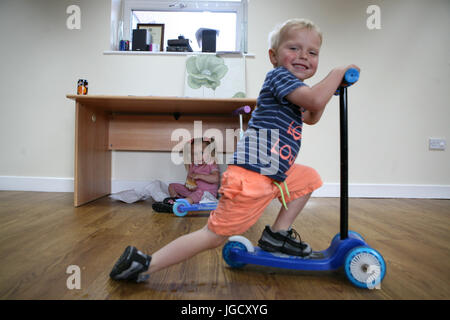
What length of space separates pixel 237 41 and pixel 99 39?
126 centimetres

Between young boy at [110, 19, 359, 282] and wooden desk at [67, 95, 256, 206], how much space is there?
1.03 metres

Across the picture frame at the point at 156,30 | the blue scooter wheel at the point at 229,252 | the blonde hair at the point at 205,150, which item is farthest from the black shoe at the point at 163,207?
the picture frame at the point at 156,30

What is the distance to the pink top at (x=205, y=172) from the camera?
7.26 feet

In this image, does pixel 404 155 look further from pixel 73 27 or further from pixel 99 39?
pixel 73 27

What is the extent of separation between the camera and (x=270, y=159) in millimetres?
836

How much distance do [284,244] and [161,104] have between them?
1476 mm

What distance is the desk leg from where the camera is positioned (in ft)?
6.44

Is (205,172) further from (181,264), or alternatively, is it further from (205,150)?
(181,264)

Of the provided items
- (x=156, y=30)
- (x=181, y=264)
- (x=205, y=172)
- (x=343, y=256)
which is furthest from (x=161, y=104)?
(x=343, y=256)

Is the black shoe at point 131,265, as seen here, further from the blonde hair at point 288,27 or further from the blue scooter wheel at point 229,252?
the blonde hair at point 288,27

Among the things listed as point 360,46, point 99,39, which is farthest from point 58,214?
point 360,46

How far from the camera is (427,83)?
267 centimetres

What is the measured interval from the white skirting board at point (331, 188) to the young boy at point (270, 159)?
6.08ft

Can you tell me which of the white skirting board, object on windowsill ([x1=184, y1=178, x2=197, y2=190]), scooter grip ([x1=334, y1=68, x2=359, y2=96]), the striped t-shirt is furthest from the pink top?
scooter grip ([x1=334, y1=68, x2=359, y2=96])
